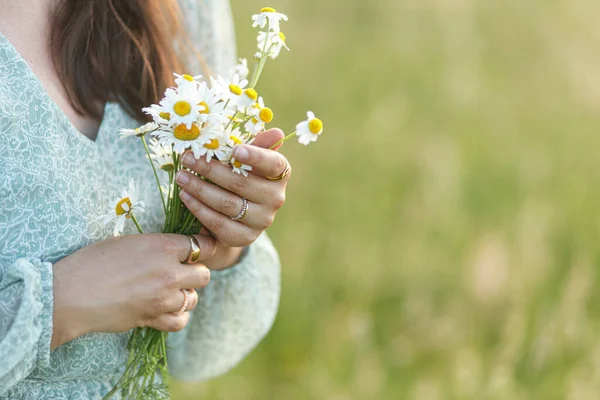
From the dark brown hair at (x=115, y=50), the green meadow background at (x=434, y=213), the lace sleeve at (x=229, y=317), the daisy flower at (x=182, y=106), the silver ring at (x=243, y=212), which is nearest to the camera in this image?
the daisy flower at (x=182, y=106)

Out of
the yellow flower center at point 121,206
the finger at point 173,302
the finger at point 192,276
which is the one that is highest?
the yellow flower center at point 121,206

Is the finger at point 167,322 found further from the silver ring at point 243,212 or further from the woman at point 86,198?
the silver ring at point 243,212

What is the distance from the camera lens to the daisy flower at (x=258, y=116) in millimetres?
1132

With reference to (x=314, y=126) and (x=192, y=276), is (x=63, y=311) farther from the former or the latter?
(x=314, y=126)

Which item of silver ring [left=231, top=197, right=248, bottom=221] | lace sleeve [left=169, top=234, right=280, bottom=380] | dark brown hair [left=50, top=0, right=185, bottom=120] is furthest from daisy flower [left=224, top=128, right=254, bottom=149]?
lace sleeve [left=169, top=234, right=280, bottom=380]

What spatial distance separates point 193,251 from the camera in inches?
50.6

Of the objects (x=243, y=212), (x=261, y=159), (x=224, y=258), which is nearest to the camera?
(x=261, y=159)

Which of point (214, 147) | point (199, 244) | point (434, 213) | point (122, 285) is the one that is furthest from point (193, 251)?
point (434, 213)

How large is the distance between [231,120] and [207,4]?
0.73 metres

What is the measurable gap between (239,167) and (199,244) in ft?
0.56

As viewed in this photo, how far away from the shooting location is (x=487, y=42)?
4625 mm

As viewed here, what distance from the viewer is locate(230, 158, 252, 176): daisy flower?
46.5 inches

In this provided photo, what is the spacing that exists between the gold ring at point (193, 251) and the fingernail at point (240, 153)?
20 centimetres

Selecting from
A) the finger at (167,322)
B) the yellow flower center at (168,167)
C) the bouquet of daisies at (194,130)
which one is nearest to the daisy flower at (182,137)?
the bouquet of daisies at (194,130)
